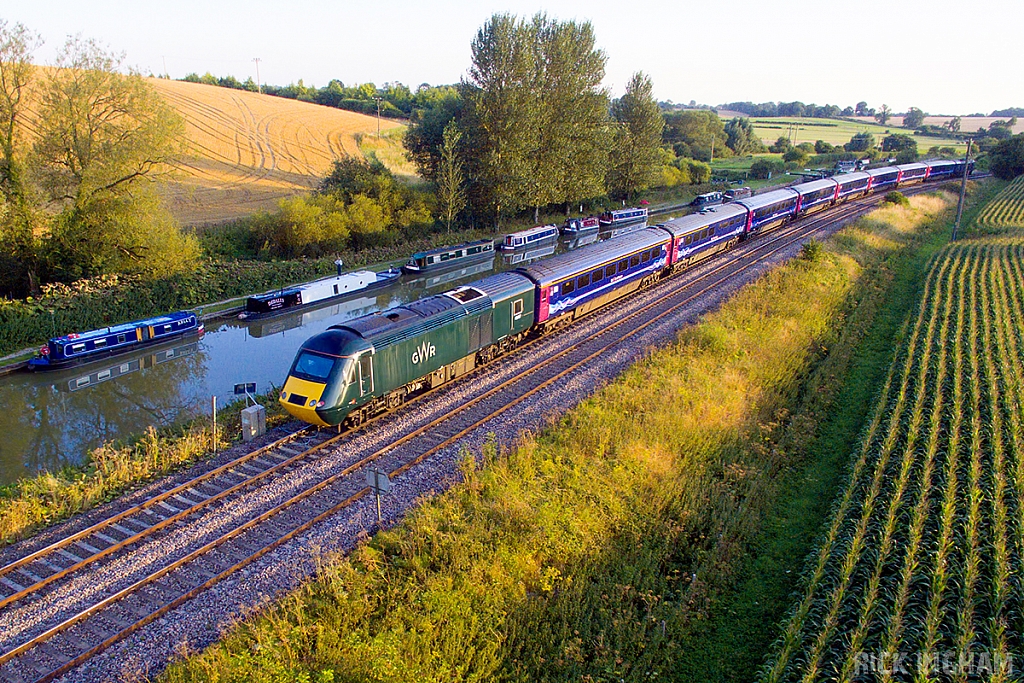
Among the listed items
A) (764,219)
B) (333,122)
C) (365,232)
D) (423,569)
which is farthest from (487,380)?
(333,122)

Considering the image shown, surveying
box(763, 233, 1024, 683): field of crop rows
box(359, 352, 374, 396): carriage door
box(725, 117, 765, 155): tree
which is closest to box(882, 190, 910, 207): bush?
box(763, 233, 1024, 683): field of crop rows

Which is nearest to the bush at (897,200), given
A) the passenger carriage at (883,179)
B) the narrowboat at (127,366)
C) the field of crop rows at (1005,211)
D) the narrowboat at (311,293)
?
the field of crop rows at (1005,211)

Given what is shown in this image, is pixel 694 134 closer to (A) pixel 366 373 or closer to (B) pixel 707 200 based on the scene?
(B) pixel 707 200

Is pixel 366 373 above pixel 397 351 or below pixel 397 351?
below

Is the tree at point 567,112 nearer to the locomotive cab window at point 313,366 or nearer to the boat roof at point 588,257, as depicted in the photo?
the boat roof at point 588,257

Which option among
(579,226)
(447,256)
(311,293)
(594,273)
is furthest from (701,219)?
(311,293)

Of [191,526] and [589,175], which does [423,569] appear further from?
[589,175]
